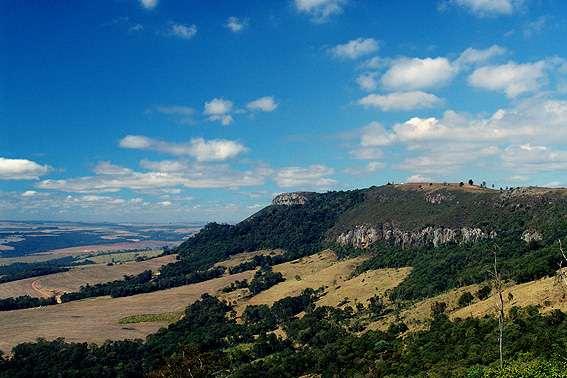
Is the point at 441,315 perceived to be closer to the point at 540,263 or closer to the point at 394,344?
the point at 394,344

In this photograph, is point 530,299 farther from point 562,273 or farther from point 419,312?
point 419,312

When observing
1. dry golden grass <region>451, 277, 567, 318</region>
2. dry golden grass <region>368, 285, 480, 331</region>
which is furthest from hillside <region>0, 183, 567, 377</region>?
dry golden grass <region>368, 285, 480, 331</region>

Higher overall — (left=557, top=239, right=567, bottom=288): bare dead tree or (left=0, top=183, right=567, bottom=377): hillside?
(left=557, top=239, right=567, bottom=288): bare dead tree

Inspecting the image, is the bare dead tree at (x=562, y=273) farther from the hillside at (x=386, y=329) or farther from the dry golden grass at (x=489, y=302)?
the hillside at (x=386, y=329)

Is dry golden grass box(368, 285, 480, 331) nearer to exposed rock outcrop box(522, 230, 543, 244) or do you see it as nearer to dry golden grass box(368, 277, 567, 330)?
dry golden grass box(368, 277, 567, 330)

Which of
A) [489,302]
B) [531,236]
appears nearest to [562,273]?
[489,302]

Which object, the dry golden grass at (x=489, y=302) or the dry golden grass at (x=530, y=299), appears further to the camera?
the dry golden grass at (x=489, y=302)

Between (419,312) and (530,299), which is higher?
(530,299)

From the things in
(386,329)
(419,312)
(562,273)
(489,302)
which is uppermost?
(562,273)

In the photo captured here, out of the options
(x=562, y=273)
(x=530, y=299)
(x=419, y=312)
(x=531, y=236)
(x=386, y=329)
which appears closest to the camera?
(x=562, y=273)

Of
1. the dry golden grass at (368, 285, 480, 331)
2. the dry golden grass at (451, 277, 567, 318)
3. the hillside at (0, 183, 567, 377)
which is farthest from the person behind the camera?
the dry golden grass at (368, 285, 480, 331)

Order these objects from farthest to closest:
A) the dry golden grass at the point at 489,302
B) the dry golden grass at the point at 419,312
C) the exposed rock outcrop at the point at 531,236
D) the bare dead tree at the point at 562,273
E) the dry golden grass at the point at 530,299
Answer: the exposed rock outcrop at the point at 531,236, the dry golden grass at the point at 419,312, the dry golden grass at the point at 489,302, the dry golden grass at the point at 530,299, the bare dead tree at the point at 562,273

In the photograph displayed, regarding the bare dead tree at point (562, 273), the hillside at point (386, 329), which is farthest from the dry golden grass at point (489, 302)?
the bare dead tree at point (562, 273)

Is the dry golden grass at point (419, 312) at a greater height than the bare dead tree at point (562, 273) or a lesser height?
lesser
